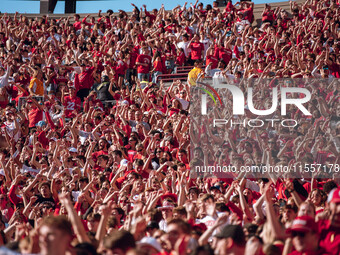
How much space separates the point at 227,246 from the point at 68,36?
14817 mm

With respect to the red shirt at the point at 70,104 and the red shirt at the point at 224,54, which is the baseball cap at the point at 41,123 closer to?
the red shirt at the point at 70,104

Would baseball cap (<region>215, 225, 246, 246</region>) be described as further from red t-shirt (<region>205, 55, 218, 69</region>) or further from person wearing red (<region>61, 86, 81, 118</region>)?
red t-shirt (<region>205, 55, 218, 69</region>)

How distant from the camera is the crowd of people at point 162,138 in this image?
4895 mm

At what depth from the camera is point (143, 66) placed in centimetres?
1475

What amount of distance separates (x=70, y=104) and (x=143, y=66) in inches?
81.1

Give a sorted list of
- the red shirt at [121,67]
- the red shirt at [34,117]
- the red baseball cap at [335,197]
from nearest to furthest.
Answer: the red baseball cap at [335,197], the red shirt at [34,117], the red shirt at [121,67]

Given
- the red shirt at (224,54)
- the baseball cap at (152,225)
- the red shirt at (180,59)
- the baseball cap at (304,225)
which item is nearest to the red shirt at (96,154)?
the baseball cap at (152,225)

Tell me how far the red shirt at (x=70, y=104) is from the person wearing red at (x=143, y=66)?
166cm

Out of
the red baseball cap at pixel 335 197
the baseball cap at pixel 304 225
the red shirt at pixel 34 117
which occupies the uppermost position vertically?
the red shirt at pixel 34 117

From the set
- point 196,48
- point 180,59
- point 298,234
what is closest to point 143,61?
point 180,59

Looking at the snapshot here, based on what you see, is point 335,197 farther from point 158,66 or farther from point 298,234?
point 158,66

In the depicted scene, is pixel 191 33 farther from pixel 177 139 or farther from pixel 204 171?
pixel 204 171

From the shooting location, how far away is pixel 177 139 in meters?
10.3

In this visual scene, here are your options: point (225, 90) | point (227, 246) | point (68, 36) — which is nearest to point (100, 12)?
point (68, 36)
